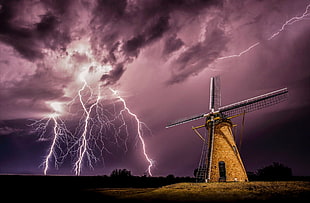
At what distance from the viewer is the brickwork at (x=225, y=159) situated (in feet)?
60.5

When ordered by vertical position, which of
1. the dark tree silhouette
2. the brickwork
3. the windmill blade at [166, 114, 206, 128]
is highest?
the windmill blade at [166, 114, 206, 128]

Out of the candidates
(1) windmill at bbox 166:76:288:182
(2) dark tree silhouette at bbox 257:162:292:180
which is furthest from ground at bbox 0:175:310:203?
(2) dark tree silhouette at bbox 257:162:292:180

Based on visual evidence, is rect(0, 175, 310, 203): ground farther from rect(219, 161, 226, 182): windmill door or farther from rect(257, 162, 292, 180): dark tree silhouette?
rect(257, 162, 292, 180): dark tree silhouette

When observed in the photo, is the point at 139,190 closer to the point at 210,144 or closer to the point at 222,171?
the point at 222,171

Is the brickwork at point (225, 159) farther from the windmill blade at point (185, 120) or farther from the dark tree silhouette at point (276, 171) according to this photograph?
the dark tree silhouette at point (276, 171)

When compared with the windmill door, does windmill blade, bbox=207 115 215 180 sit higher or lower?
higher

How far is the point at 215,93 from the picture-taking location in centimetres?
Result: 2512

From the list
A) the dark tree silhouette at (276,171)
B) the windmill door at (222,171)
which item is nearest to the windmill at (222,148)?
the windmill door at (222,171)

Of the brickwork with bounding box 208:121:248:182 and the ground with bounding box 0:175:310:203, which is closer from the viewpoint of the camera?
the ground with bounding box 0:175:310:203

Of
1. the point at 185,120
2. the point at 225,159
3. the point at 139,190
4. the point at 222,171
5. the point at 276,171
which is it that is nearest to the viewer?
the point at 222,171

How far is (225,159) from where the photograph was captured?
19.0 metres

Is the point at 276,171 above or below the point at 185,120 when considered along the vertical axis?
below

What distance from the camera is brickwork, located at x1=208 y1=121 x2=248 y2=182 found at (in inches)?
727

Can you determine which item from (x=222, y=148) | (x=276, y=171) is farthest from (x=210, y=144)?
(x=276, y=171)
